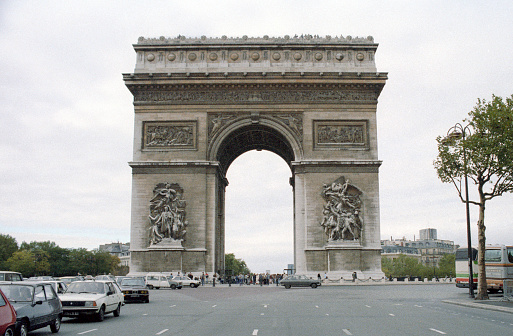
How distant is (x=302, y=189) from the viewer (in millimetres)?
44625

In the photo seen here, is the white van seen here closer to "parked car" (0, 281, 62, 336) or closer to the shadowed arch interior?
the shadowed arch interior

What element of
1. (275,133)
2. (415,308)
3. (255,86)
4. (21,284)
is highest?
(255,86)

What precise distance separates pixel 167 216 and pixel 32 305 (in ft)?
97.3

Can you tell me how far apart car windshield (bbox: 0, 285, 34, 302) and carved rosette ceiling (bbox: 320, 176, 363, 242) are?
30833 mm

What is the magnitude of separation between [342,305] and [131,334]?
11.7m

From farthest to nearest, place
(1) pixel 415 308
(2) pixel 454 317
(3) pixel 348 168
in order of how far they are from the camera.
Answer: (3) pixel 348 168, (1) pixel 415 308, (2) pixel 454 317

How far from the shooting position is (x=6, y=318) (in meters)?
11.4

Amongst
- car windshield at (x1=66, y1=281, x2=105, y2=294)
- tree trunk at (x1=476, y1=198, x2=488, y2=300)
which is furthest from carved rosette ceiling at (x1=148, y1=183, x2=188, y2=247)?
car windshield at (x1=66, y1=281, x2=105, y2=294)

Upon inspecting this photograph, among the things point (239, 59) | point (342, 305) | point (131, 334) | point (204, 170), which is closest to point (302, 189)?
point (204, 170)

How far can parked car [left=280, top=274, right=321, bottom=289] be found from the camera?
40.9 m

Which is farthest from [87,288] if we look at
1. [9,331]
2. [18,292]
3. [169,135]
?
[169,135]

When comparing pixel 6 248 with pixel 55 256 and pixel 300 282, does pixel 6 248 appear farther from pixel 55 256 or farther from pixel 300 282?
pixel 300 282

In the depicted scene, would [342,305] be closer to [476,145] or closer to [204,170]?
[476,145]

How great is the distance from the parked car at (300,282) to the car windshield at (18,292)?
28.7 m
